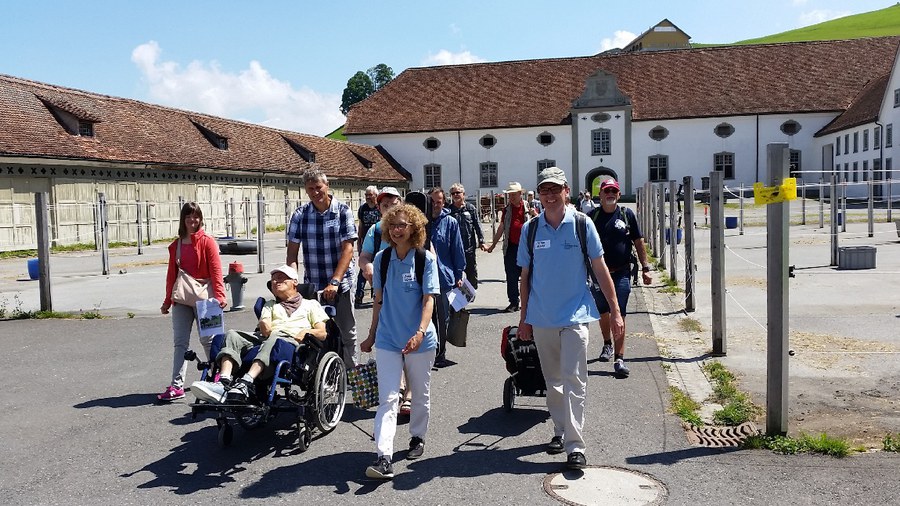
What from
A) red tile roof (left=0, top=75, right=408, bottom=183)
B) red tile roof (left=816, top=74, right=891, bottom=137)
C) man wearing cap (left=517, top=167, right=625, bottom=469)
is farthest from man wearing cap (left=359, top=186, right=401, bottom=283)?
red tile roof (left=816, top=74, right=891, bottom=137)

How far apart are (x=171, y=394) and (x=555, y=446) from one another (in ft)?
12.1

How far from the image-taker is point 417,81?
64.6m

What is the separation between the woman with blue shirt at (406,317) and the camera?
5.70 m

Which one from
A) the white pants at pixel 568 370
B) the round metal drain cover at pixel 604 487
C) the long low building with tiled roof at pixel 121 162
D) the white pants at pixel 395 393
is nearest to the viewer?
the round metal drain cover at pixel 604 487

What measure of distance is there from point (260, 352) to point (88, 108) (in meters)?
32.6

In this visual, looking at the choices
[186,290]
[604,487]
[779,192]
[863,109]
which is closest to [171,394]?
[186,290]

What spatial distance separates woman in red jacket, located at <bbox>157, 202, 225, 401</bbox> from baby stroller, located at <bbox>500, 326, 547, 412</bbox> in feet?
8.86

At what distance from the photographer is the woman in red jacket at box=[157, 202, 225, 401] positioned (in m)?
7.71

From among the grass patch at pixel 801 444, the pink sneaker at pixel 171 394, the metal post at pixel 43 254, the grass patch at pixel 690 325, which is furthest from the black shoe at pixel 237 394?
the metal post at pixel 43 254

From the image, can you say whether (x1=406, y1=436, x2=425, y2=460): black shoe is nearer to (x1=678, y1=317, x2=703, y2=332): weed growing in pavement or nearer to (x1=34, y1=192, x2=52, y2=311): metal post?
(x1=678, y1=317, x2=703, y2=332): weed growing in pavement

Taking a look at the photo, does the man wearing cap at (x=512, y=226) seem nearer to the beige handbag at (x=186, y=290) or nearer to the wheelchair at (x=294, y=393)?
the beige handbag at (x=186, y=290)

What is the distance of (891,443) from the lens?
19.0 ft

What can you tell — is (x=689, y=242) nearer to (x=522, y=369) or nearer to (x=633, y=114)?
(x=522, y=369)

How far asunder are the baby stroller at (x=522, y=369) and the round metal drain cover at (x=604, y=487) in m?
1.40
